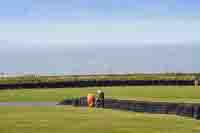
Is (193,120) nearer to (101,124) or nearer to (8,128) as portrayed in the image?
(101,124)

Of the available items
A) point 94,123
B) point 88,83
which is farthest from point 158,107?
point 88,83

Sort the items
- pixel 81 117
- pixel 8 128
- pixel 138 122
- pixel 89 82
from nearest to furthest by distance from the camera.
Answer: pixel 8 128
pixel 138 122
pixel 81 117
pixel 89 82

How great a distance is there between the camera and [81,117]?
3606cm

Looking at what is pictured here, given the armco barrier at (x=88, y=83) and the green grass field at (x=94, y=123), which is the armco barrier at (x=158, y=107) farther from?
the armco barrier at (x=88, y=83)

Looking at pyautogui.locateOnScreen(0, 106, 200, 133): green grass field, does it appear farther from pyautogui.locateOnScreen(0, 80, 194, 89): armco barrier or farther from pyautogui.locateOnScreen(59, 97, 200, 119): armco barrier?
pyautogui.locateOnScreen(0, 80, 194, 89): armco barrier

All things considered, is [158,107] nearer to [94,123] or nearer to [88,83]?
[94,123]

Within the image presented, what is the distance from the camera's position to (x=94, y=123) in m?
32.4

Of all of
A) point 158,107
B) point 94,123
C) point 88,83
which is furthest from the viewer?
point 88,83

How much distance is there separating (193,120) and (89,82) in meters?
54.6

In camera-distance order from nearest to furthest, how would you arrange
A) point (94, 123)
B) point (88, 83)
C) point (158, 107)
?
point (94, 123), point (158, 107), point (88, 83)

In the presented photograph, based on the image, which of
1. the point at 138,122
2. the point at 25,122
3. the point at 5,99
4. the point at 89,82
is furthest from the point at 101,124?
the point at 89,82

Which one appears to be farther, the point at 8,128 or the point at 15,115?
the point at 15,115

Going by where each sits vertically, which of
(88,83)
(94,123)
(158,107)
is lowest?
(94,123)

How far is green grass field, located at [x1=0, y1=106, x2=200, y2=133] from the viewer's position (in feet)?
96.5
